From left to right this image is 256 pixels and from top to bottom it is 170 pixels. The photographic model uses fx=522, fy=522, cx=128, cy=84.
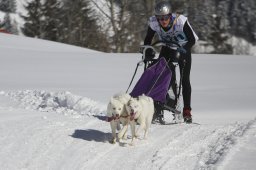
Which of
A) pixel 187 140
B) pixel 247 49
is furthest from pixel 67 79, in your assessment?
pixel 247 49

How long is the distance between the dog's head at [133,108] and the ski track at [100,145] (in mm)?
402

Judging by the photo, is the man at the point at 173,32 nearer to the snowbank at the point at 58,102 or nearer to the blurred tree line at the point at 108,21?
the snowbank at the point at 58,102

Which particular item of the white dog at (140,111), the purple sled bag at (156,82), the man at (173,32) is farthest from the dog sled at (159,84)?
the white dog at (140,111)

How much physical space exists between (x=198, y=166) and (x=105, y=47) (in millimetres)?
31464

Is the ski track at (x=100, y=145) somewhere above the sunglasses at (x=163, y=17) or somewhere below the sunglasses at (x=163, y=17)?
below

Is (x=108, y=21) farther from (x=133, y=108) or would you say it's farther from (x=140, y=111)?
(x=133, y=108)

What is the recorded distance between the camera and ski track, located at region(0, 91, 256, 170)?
5.20 metres

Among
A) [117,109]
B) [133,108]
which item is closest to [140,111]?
[133,108]

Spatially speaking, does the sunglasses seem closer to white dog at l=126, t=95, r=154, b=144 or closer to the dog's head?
white dog at l=126, t=95, r=154, b=144

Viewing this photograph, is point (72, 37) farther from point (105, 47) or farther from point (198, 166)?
point (198, 166)

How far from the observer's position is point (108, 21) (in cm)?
3344

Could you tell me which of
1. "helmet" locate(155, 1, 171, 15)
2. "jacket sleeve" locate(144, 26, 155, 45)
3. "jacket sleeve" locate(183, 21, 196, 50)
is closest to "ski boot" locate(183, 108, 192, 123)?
"jacket sleeve" locate(183, 21, 196, 50)

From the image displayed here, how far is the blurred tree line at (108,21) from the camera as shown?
3058 cm

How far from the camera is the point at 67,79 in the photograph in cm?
1388
